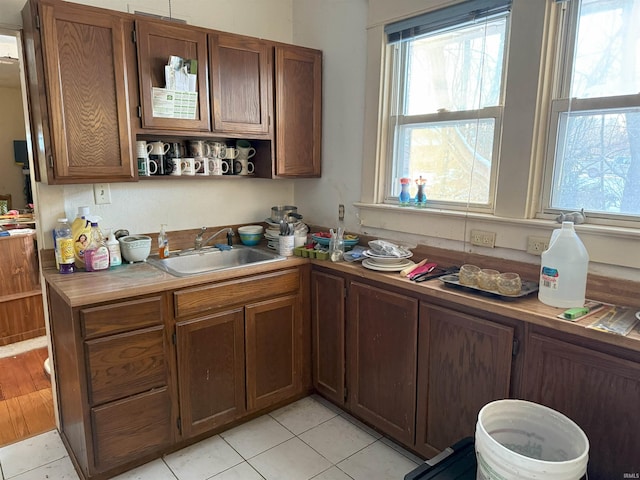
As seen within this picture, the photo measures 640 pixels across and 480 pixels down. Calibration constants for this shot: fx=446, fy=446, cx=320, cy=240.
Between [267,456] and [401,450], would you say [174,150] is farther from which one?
[401,450]

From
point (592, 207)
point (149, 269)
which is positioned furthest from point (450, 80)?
point (149, 269)

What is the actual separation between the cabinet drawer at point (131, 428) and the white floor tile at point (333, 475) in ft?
2.39

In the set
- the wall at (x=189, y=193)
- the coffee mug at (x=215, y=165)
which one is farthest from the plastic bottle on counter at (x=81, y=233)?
the coffee mug at (x=215, y=165)

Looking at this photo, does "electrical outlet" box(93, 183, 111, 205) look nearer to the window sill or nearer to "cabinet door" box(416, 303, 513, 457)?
the window sill

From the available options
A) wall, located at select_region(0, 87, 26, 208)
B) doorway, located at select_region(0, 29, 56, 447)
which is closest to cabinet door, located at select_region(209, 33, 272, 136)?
doorway, located at select_region(0, 29, 56, 447)

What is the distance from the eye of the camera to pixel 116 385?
1911 mm

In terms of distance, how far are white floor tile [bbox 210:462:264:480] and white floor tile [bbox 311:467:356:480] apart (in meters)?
0.27

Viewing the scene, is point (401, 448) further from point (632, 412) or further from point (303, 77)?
point (303, 77)

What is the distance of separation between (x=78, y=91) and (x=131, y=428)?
1.51m

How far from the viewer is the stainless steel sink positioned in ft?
8.08

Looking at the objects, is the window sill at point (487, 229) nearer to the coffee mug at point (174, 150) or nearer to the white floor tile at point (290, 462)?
the coffee mug at point (174, 150)

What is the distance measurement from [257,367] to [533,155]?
66.2 inches

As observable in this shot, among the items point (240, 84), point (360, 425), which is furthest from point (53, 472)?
point (240, 84)

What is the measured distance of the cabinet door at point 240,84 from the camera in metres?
2.35
